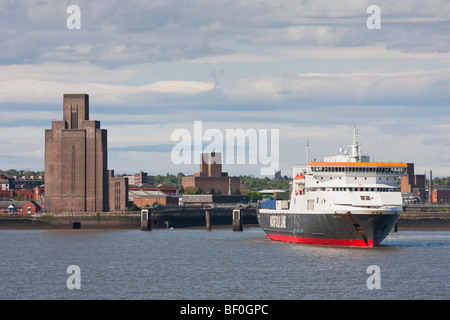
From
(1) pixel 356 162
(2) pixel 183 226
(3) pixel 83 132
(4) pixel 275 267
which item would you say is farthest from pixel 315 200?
(3) pixel 83 132

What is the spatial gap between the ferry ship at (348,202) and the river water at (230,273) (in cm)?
201

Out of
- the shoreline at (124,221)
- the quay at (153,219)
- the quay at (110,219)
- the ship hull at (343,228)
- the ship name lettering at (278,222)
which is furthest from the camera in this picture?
the quay at (110,219)

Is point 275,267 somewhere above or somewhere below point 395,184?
below

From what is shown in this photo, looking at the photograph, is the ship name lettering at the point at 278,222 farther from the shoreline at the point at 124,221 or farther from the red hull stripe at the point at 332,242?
the shoreline at the point at 124,221

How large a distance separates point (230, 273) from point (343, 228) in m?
23.5

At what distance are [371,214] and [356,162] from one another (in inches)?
315

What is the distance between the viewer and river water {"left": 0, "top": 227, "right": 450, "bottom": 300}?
54.5 m

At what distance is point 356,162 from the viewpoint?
291 ft

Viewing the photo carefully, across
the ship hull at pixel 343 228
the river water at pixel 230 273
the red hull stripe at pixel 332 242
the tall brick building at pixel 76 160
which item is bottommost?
the river water at pixel 230 273

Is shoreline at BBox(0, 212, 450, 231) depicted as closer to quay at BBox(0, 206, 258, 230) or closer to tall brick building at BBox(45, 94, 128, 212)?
quay at BBox(0, 206, 258, 230)

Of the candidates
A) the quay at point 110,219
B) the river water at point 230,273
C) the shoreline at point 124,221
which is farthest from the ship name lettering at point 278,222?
the shoreline at point 124,221

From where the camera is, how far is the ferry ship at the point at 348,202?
84.5 meters

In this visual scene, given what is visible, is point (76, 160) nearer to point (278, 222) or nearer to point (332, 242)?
point (278, 222)
